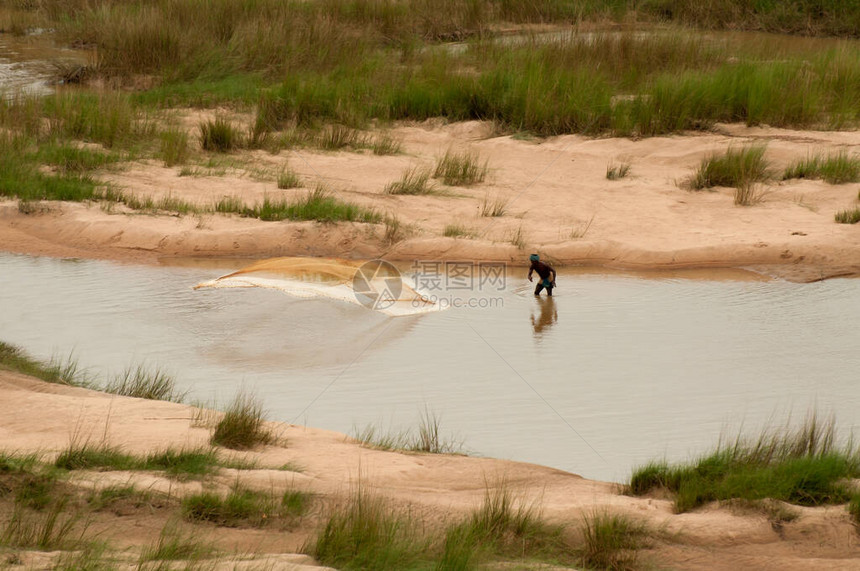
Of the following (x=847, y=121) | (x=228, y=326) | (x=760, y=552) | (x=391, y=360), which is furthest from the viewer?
(x=847, y=121)

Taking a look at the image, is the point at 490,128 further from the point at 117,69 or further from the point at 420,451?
the point at 420,451

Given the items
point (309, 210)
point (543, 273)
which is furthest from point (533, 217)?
point (309, 210)

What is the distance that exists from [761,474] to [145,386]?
12.1ft

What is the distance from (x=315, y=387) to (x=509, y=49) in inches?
374

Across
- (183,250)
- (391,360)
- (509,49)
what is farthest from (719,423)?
(509,49)

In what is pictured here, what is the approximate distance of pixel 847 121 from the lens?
12180 mm

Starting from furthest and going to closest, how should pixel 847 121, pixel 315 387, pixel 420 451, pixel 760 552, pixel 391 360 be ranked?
1. pixel 847 121
2. pixel 391 360
3. pixel 315 387
4. pixel 420 451
5. pixel 760 552

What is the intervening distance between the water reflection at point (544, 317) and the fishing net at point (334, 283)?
32.7 inches

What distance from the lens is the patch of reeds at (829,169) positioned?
34.5 ft

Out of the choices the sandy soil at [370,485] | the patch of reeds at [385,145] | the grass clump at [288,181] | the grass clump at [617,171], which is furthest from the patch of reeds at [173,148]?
the sandy soil at [370,485]

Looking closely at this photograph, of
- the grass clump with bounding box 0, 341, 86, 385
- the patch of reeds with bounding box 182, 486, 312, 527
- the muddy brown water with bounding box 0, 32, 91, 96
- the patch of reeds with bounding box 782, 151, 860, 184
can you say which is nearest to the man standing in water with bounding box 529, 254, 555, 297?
the grass clump with bounding box 0, 341, 86, 385

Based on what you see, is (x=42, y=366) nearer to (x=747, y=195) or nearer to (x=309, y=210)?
(x=309, y=210)

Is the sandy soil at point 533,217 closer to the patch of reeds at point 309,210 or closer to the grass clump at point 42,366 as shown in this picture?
the patch of reeds at point 309,210

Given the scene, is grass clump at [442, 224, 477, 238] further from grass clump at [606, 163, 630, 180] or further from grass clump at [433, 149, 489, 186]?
grass clump at [606, 163, 630, 180]
